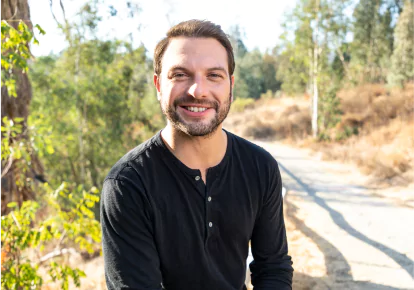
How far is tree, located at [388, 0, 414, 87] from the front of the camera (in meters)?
18.7

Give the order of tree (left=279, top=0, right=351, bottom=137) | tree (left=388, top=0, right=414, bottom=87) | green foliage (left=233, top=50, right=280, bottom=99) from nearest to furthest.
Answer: tree (left=279, top=0, right=351, bottom=137)
tree (left=388, top=0, right=414, bottom=87)
green foliage (left=233, top=50, right=280, bottom=99)

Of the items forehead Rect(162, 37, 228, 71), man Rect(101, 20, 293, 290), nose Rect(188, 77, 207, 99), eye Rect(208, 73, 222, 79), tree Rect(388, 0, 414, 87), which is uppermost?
tree Rect(388, 0, 414, 87)

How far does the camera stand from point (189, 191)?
153 centimetres

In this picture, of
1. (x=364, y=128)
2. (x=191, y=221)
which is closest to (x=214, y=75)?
(x=191, y=221)

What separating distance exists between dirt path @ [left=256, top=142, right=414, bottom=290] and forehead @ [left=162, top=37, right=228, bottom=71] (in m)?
2.58

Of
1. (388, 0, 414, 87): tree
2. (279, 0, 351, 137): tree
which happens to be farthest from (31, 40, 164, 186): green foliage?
(388, 0, 414, 87): tree

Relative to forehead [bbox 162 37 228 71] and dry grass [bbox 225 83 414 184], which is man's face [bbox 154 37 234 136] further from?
dry grass [bbox 225 83 414 184]

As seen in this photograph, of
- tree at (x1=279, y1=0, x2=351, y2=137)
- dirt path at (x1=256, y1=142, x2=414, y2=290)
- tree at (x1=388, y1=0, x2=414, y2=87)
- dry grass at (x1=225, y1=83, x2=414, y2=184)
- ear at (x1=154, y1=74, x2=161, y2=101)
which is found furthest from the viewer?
tree at (x1=388, y1=0, x2=414, y2=87)

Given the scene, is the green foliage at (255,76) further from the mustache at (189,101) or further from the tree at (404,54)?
the mustache at (189,101)

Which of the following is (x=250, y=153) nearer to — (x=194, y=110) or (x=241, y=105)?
(x=194, y=110)

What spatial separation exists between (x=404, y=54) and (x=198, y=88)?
832 inches

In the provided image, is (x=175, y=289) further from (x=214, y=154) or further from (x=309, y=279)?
(x=309, y=279)

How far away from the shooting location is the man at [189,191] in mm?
1405

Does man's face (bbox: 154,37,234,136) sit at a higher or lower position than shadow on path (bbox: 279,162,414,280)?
higher
